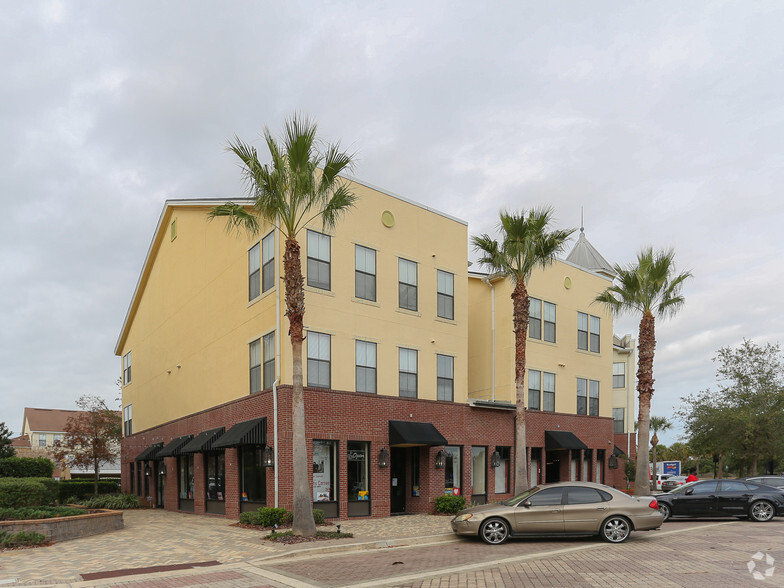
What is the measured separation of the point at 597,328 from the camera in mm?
34531

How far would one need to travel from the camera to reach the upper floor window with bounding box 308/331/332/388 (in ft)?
70.9

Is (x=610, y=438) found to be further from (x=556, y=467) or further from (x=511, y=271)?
(x=511, y=271)

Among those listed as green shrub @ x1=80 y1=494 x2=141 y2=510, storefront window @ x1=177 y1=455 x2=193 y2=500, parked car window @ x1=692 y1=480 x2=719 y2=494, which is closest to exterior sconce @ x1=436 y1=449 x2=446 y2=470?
parked car window @ x1=692 y1=480 x2=719 y2=494

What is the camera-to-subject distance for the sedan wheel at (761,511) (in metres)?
20.5

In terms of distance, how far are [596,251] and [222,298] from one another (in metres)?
24.0

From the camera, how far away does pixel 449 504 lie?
23.6m

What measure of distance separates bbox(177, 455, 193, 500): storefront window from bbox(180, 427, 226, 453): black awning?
3.94 meters

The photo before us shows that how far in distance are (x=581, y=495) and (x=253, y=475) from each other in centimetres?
1118

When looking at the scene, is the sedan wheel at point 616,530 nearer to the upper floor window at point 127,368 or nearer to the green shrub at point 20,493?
the green shrub at point 20,493

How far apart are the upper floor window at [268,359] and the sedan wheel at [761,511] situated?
15059mm

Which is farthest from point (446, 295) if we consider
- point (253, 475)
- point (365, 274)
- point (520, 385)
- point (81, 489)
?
point (81, 489)

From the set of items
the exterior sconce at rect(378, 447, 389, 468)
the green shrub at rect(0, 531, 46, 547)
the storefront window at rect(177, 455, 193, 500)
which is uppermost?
the exterior sconce at rect(378, 447, 389, 468)

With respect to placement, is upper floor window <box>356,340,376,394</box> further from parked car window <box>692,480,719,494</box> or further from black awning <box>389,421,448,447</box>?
parked car window <box>692,480,719,494</box>

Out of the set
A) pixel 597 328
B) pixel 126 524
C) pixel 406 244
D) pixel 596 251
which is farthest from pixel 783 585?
pixel 596 251
